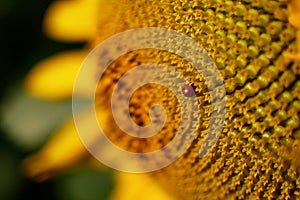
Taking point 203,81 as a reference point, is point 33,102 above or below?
above

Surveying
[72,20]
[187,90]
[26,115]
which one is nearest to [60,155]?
[26,115]

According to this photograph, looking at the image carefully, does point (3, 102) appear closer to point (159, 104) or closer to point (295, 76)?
point (159, 104)

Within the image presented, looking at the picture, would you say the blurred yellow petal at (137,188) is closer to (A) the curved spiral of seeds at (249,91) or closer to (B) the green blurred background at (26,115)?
(B) the green blurred background at (26,115)

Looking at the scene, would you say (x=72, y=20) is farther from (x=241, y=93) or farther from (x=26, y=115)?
(x=241, y=93)

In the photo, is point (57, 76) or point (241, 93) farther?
point (57, 76)

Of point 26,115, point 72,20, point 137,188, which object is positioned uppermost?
point 72,20

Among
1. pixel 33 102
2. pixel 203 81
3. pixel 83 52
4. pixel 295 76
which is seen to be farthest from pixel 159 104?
pixel 33 102

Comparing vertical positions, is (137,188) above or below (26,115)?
below

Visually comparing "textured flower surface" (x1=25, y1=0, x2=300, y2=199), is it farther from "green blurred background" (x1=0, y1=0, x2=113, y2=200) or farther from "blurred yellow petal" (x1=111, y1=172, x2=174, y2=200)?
"green blurred background" (x1=0, y1=0, x2=113, y2=200)
